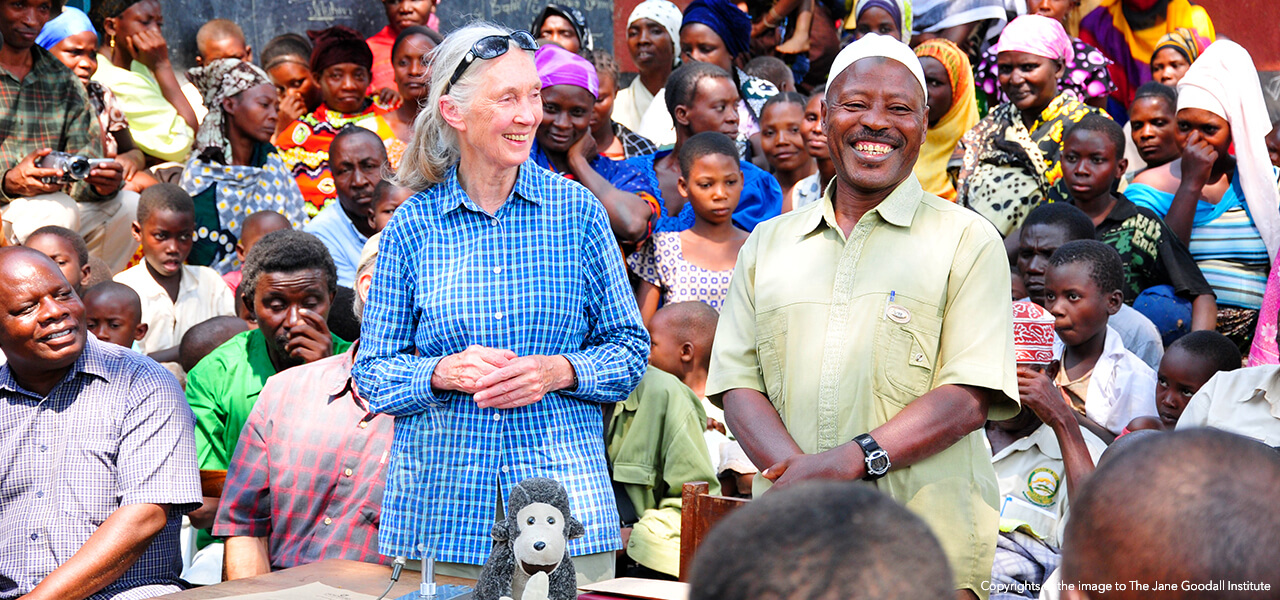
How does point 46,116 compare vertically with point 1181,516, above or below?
above

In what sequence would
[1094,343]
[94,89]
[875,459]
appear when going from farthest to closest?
[94,89] < [1094,343] < [875,459]

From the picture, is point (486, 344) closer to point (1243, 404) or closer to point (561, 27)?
point (1243, 404)

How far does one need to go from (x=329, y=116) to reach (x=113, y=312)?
7.22 feet

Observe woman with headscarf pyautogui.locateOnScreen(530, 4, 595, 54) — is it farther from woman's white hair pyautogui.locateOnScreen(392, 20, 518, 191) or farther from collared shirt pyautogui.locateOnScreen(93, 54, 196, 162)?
woman's white hair pyautogui.locateOnScreen(392, 20, 518, 191)

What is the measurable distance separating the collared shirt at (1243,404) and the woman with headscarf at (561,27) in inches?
173

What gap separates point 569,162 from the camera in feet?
18.8

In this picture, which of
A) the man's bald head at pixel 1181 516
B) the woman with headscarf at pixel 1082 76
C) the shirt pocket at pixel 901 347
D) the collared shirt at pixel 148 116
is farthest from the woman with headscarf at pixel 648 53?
the man's bald head at pixel 1181 516

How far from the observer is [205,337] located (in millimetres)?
5160

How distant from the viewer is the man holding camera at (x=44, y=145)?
19.3 ft

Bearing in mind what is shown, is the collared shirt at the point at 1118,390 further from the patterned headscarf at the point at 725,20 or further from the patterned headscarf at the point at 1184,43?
the patterned headscarf at the point at 725,20

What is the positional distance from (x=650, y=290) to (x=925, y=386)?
3.04m

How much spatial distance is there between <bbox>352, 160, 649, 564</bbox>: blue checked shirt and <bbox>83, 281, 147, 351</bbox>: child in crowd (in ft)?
8.89

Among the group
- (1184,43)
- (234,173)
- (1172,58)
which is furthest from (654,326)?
(1184,43)

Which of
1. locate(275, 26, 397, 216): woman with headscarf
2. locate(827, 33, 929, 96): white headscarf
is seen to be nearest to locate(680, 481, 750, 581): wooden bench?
locate(827, 33, 929, 96): white headscarf
